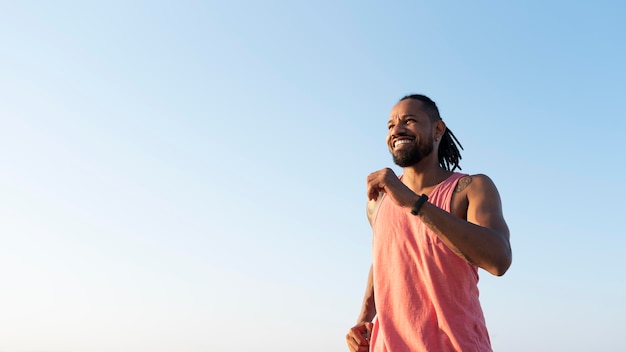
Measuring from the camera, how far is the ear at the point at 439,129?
5574mm

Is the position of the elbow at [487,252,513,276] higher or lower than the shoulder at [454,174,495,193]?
lower

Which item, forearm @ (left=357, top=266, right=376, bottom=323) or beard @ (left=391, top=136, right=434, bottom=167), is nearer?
beard @ (left=391, top=136, right=434, bottom=167)

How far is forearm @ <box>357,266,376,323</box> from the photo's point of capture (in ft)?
18.6

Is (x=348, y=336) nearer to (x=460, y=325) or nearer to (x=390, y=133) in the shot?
(x=460, y=325)

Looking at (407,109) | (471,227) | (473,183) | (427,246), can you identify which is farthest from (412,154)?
(471,227)

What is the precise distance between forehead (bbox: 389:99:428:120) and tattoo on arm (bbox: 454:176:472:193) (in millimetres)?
660

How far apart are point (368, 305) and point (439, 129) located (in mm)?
1526

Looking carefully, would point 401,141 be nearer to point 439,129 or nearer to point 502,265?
point 439,129

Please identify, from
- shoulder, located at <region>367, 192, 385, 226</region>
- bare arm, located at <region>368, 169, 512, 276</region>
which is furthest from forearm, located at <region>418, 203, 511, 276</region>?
shoulder, located at <region>367, 192, 385, 226</region>

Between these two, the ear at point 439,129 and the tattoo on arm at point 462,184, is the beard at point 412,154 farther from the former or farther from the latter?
the tattoo on arm at point 462,184

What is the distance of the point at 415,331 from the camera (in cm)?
473

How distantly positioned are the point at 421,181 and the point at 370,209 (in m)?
0.69

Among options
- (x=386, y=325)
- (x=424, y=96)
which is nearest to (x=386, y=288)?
(x=386, y=325)

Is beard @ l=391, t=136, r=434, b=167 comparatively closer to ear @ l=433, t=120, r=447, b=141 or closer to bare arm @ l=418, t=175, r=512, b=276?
ear @ l=433, t=120, r=447, b=141
